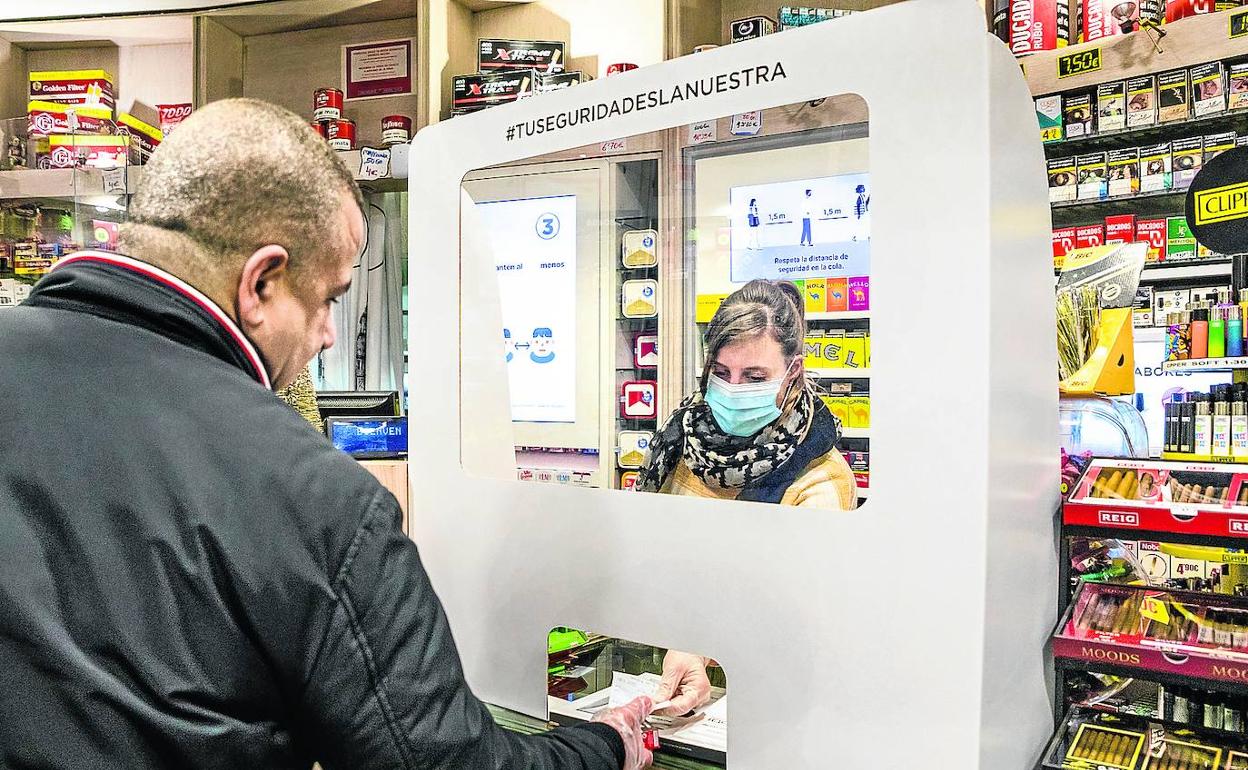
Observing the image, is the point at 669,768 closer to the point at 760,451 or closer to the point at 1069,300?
the point at 760,451

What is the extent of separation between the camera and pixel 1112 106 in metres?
2.81

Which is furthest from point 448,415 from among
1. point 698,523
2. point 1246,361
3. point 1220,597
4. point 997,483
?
point 1246,361

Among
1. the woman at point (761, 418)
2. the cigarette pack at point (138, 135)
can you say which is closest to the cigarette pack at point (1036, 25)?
the woman at point (761, 418)

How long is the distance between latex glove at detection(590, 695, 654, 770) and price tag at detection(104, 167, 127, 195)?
331 cm

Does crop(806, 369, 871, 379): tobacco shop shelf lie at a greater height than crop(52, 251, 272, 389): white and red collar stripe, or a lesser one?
lesser

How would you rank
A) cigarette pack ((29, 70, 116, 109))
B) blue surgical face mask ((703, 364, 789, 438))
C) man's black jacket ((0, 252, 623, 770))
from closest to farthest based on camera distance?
man's black jacket ((0, 252, 623, 770)) → blue surgical face mask ((703, 364, 789, 438)) → cigarette pack ((29, 70, 116, 109))

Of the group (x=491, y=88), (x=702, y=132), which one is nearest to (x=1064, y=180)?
(x=491, y=88)

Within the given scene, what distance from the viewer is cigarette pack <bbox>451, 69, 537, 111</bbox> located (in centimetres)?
366

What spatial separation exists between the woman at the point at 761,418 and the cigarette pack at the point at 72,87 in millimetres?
4067

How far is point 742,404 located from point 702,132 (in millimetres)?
325

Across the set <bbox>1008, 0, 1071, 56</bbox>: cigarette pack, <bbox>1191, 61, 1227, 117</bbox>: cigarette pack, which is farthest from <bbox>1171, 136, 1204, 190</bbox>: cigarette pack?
<bbox>1008, 0, 1071, 56</bbox>: cigarette pack

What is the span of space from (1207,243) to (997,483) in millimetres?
507

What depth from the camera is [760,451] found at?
1.07m

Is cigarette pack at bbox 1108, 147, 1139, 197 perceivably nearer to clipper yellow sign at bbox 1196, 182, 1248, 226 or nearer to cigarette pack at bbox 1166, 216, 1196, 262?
cigarette pack at bbox 1166, 216, 1196, 262
